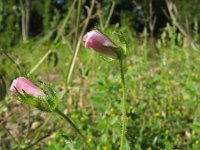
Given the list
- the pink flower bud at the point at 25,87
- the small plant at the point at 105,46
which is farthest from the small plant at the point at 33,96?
the small plant at the point at 105,46

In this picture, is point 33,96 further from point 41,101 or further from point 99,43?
Answer: point 99,43

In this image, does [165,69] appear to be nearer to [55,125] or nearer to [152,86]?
[152,86]

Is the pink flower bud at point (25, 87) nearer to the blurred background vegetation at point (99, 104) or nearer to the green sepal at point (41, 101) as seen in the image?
the green sepal at point (41, 101)

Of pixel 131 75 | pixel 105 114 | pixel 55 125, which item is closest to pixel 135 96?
pixel 131 75

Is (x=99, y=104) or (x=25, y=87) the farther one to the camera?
(x=99, y=104)

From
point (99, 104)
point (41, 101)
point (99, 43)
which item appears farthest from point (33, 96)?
point (99, 104)

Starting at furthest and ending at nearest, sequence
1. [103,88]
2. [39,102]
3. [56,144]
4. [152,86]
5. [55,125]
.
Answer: [152,86]
[55,125]
[103,88]
[56,144]
[39,102]
